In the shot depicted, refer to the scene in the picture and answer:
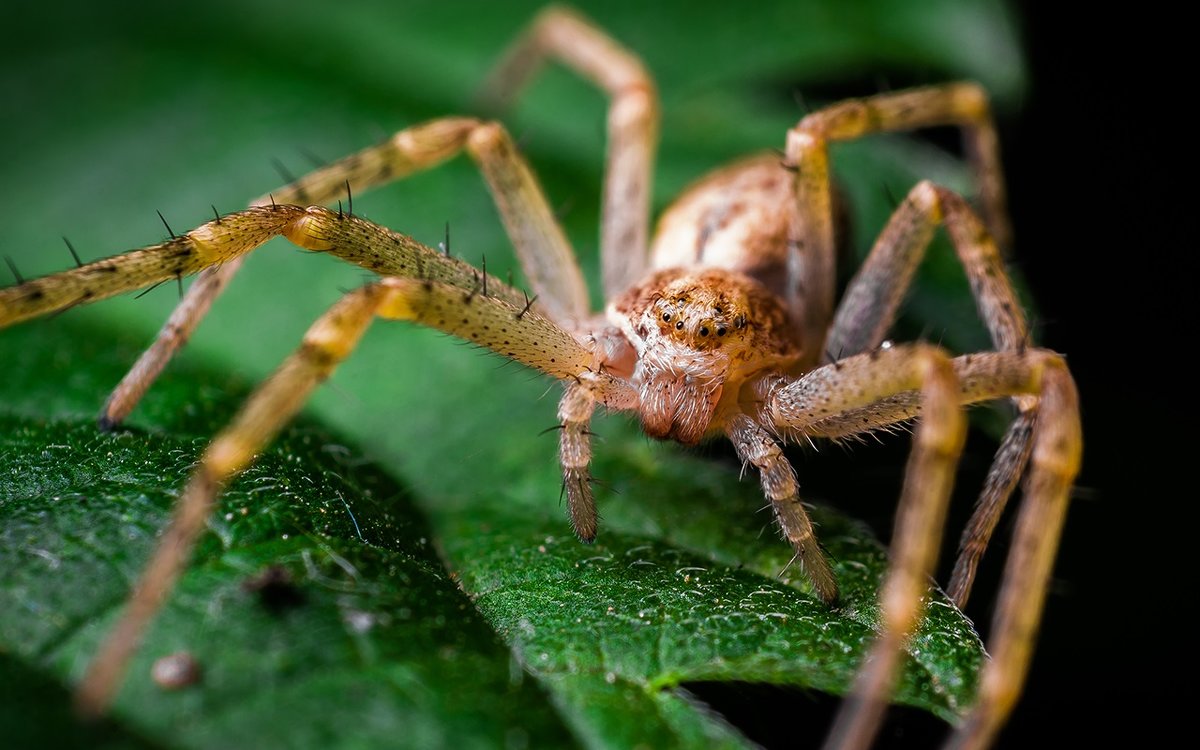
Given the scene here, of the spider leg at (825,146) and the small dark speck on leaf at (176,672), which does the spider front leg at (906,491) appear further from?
the small dark speck on leaf at (176,672)

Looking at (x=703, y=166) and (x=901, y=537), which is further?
(x=703, y=166)

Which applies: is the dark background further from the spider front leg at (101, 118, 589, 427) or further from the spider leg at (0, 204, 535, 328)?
the spider leg at (0, 204, 535, 328)

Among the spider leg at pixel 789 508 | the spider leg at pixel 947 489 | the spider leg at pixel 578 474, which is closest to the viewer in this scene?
the spider leg at pixel 947 489

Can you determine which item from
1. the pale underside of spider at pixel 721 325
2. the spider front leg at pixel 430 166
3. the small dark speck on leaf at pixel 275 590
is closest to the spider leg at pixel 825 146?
the pale underside of spider at pixel 721 325

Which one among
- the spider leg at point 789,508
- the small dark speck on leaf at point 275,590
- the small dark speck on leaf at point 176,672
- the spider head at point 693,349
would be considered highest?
the spider head at point 693,349

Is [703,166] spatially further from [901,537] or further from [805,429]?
[901,537]

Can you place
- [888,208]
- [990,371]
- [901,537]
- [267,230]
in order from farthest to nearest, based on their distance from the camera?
[888,208] → [267,230] → [990,371] → [901,537]

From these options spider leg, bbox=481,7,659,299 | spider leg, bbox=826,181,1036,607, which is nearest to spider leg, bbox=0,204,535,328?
spider leg, bbox=481,7,659,299

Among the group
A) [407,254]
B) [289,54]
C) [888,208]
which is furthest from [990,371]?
[289,54]
